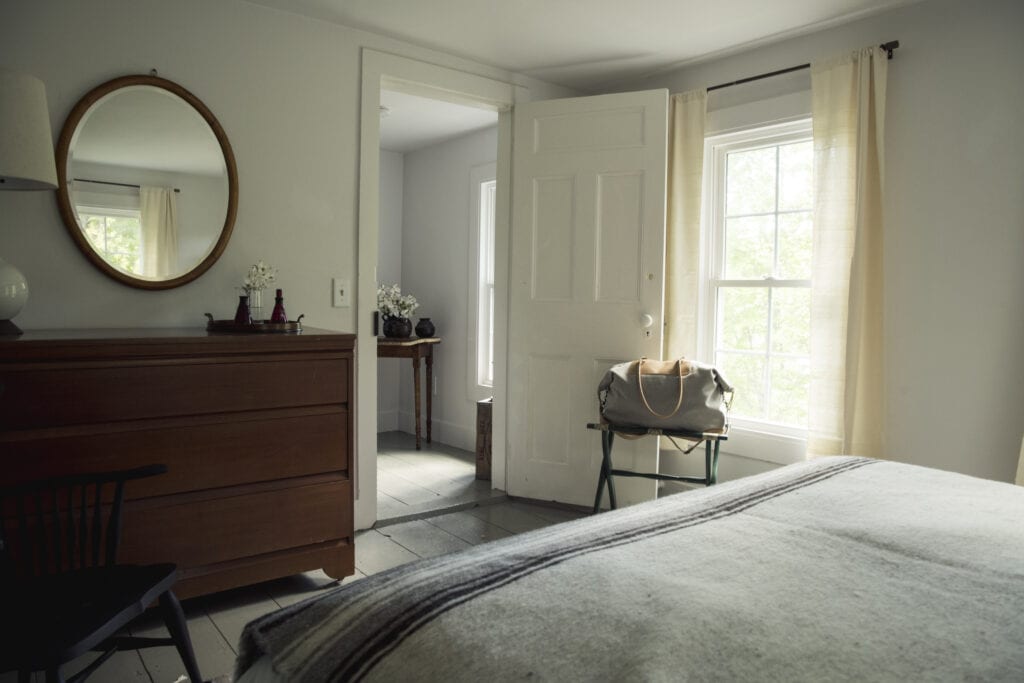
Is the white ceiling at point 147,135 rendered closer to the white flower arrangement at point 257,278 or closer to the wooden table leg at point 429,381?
the white flower arrangement at point 257,278

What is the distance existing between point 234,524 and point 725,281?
8.93 ft

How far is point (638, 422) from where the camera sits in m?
A: 3.21

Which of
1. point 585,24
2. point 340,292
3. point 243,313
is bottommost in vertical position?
point 243,313


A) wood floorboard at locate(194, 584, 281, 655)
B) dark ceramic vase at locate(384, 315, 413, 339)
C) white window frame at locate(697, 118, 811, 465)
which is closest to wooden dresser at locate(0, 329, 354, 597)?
wood floorboard at locate(194, 584, 281, 655)

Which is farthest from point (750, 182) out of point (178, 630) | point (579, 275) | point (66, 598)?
point (66, 598)

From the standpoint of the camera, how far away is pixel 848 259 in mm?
3096

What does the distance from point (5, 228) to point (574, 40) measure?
103 inches

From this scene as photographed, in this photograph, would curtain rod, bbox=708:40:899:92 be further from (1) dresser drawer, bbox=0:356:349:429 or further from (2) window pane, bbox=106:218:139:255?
(2) window pane, bbox=106:218:139:255

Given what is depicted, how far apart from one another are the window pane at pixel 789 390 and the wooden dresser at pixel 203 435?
222cm

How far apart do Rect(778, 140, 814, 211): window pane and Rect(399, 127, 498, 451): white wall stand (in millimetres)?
2257

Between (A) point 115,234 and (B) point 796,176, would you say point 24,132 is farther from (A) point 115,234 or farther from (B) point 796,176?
(B) point 796,176

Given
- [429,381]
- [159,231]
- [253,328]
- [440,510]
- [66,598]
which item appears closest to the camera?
[66,598]

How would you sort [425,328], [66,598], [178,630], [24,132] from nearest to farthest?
[66,598]
[178,630]
[24,132]
[425,328]

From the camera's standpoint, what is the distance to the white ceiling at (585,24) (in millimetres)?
2994
